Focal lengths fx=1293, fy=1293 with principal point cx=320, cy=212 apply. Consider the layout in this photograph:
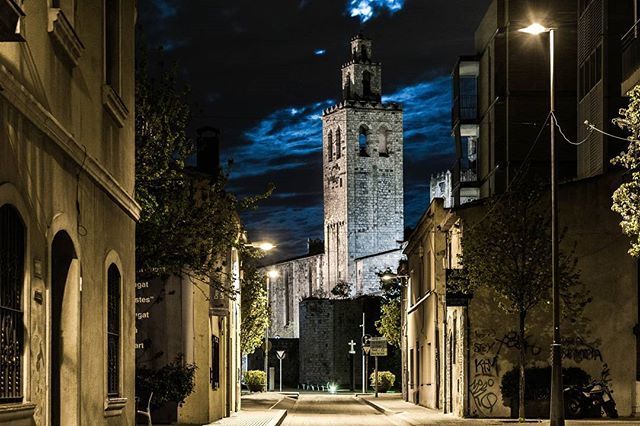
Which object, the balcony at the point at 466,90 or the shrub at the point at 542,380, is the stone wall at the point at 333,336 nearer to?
the balcony at the point at 466,90

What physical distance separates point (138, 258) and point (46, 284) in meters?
12.9

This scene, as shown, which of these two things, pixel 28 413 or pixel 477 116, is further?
pixel 477 116

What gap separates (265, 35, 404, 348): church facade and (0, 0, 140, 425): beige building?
444ft

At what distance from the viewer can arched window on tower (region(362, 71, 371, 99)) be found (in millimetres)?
162125

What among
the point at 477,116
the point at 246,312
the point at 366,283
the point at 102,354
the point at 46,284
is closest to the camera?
the point at 46,284

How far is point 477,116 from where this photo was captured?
64062mm

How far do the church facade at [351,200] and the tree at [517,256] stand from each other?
385 feet

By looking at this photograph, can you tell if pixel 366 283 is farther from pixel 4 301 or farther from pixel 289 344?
pixel 4 301

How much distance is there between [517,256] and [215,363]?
840 centimetres

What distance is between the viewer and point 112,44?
15.2 metres

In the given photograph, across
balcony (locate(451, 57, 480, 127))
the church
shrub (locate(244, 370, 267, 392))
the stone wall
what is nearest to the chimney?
balcony (locate(451, 57, 480, 127))

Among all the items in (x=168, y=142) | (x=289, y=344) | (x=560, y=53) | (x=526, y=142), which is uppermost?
(x=560, y=53)

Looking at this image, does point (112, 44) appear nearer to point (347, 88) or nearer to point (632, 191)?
point (632, 191)

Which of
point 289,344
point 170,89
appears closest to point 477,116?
point 170,89
